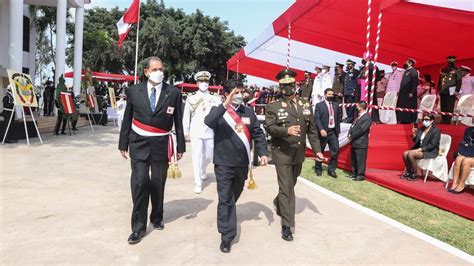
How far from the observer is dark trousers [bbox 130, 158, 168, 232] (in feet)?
13.3

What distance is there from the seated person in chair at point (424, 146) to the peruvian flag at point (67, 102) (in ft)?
34.1

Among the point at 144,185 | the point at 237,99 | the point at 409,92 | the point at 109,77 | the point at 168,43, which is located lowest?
the point at 144,185

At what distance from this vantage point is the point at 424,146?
289 inches

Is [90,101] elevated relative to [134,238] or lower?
elevated

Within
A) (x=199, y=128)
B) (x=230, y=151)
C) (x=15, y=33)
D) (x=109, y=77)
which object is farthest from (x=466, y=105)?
(x=109, y=77)

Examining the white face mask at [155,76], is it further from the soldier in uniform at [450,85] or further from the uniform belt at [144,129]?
the soldier in uniform at [450,85]

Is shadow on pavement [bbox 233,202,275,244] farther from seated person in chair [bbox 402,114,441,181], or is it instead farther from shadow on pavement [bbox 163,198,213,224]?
seated person in chair [bbox 402,114,441,181]

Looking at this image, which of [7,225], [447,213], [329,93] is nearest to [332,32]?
[329,93]

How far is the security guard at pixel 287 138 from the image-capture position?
433 centimetres

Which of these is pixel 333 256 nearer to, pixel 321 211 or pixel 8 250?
pixel 321 211

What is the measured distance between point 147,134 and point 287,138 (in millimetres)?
1543

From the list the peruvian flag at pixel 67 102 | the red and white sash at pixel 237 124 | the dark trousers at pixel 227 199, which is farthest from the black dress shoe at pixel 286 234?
the peruvian flag at pixel 67 102

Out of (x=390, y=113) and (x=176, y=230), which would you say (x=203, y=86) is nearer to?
(x=176, y=230)

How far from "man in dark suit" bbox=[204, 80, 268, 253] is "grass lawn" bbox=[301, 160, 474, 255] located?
95.2 inches
